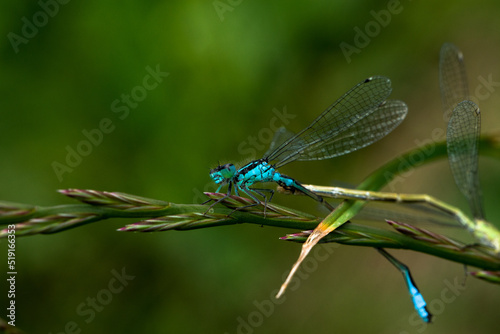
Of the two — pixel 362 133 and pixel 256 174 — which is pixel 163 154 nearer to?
pixel 256 174

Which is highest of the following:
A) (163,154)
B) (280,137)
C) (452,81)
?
(163,154)

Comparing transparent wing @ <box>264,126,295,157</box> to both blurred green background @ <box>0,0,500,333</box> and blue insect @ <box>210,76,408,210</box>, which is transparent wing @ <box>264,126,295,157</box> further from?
blurred green background @ <box>0,0,500,333</box>

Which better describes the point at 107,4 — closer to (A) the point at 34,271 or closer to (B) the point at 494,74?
(A) the point at 34,271

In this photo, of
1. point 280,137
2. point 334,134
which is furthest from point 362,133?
point 280,137

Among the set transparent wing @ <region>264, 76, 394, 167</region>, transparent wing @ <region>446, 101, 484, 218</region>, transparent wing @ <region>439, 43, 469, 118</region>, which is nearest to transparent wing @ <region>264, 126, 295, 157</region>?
transparent wing @ <region>264, 76, 394, 167</region>

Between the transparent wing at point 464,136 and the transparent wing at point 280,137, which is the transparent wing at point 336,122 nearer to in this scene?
the transparent wing at point 280,137
